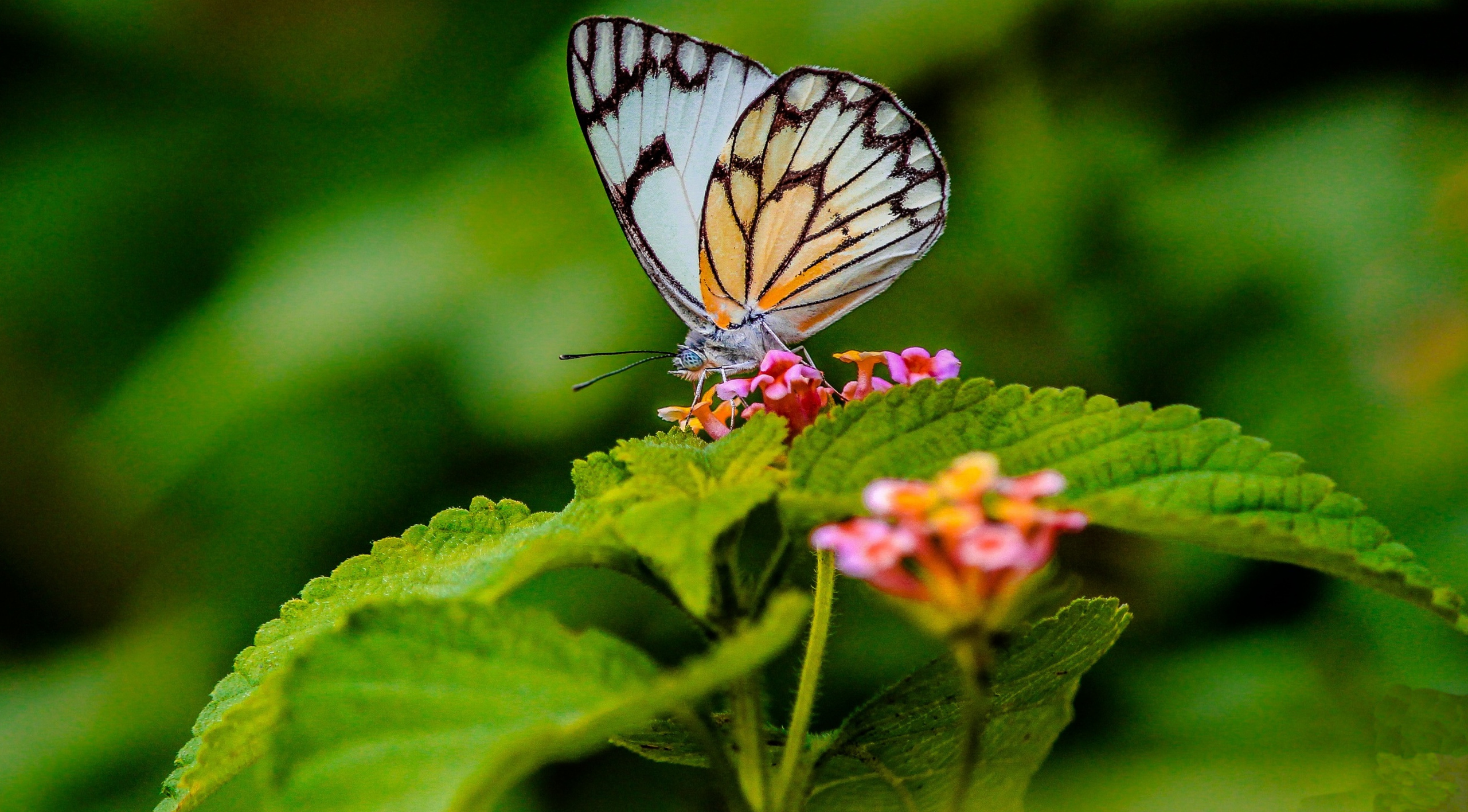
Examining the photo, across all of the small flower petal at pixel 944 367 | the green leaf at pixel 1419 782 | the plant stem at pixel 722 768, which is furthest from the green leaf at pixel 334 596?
the green leaf at pixel 1419 782

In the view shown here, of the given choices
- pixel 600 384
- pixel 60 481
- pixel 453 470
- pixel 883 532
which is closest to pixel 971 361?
pixel 600 384

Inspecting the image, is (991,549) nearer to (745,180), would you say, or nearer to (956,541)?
(956,541)

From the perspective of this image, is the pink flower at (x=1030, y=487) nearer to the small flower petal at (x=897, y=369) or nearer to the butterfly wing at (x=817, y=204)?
the small flower petal at (x=897, y=369)

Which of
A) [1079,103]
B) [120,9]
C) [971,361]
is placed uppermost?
[120,9]

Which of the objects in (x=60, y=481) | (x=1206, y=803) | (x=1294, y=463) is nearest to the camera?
(x=1294, y=463)

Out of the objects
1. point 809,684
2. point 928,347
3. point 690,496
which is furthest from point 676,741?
point 928,347

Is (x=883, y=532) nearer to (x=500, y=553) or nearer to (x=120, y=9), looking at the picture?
(x=500, y=553)
